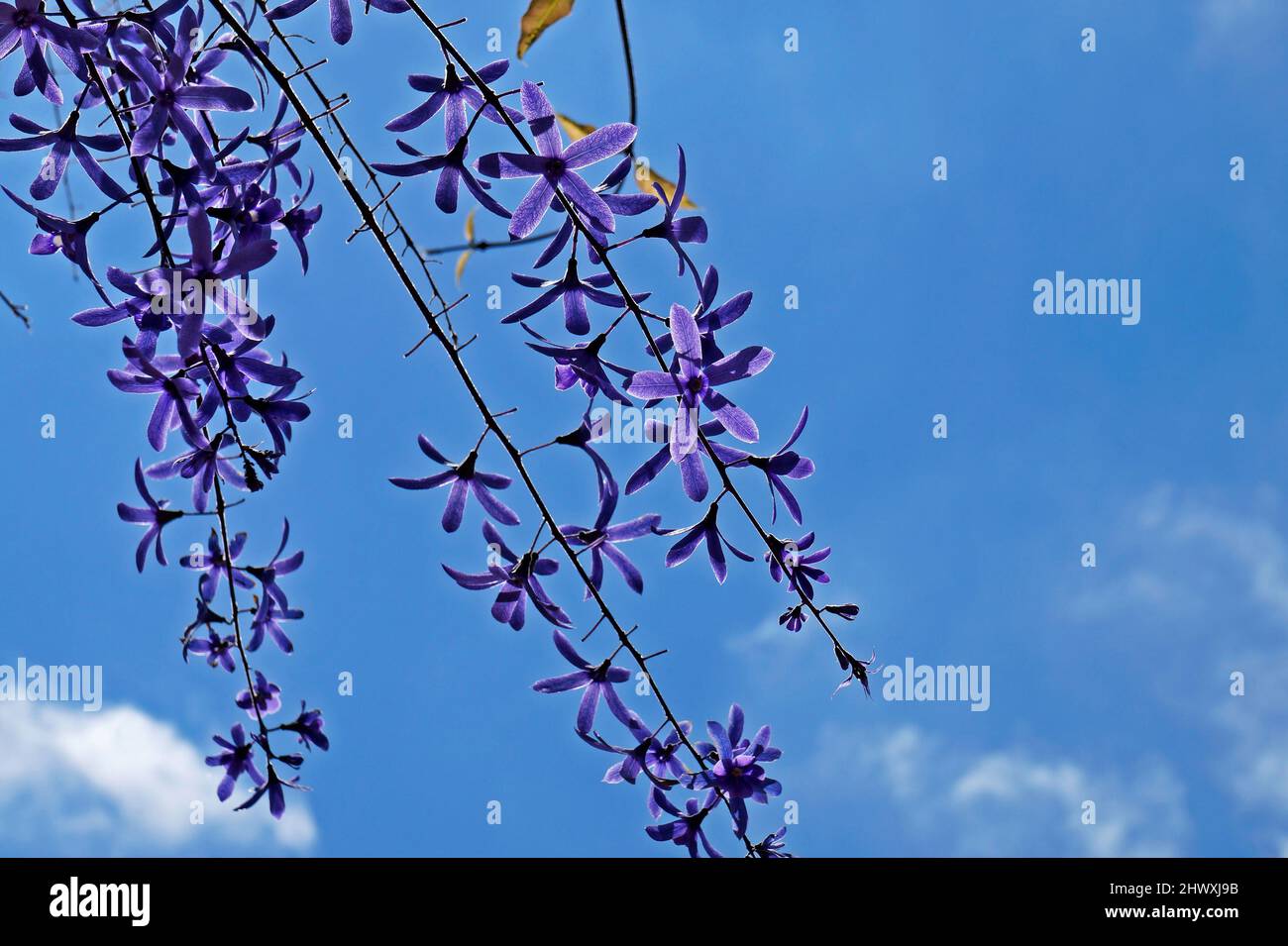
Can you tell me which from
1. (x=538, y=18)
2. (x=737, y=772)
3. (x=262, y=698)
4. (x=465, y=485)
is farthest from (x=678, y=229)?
(x=262, y=698)

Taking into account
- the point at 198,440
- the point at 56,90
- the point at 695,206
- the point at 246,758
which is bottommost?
the point at 246,758

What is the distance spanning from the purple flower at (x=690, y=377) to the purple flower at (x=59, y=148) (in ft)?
2.36

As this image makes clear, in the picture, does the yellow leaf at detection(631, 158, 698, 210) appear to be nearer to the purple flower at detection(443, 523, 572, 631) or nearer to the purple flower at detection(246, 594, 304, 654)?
the purple flower at detection(443, 523, 572, 631)

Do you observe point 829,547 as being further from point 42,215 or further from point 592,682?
point 42,215

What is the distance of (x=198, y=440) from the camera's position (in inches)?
48.9

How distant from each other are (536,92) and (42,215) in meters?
0.68

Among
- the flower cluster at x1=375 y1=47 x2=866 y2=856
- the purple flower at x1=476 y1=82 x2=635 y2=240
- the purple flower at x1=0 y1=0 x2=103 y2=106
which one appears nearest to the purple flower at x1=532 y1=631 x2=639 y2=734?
the flower cluster at x1=375 y1=47 x2=866 y2=856

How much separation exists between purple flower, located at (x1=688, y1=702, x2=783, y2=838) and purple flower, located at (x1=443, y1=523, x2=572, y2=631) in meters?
0.38

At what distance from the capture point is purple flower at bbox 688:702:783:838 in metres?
1.45

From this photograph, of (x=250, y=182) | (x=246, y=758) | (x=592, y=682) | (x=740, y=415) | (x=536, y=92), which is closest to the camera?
(x=536, y=92)

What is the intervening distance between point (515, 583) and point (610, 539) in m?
0.14

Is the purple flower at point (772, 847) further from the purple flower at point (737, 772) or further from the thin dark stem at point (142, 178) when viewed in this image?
the thin dark stem at point (142, 178)

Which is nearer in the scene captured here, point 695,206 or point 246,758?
point 695,206

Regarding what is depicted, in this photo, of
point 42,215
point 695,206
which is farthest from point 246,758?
point 695,206
